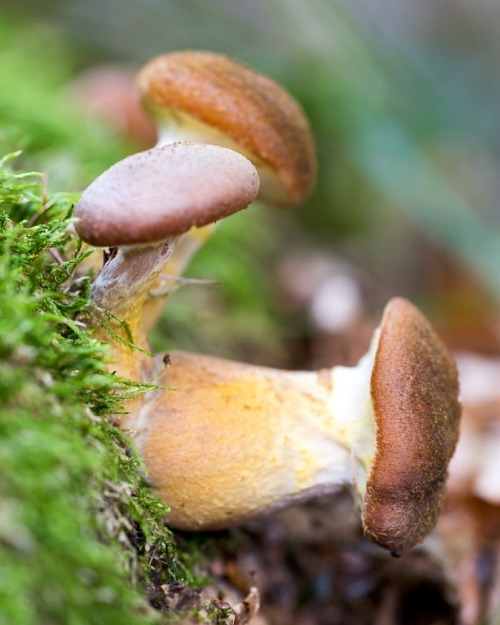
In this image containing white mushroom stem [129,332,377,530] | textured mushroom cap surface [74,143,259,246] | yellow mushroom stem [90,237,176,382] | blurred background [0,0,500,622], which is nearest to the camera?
textured mushroom cap surface [74,143,259,246]

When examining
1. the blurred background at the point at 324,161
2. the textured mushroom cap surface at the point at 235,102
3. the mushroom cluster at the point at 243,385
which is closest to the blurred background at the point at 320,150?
the blurred background at the point at 324,161

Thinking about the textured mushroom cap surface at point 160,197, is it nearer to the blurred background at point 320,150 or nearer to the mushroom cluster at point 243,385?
the mushroom cluster at point 243,385

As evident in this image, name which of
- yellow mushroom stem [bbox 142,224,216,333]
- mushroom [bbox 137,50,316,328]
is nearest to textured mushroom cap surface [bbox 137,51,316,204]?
mushroom [bbox 137,50,316,328]

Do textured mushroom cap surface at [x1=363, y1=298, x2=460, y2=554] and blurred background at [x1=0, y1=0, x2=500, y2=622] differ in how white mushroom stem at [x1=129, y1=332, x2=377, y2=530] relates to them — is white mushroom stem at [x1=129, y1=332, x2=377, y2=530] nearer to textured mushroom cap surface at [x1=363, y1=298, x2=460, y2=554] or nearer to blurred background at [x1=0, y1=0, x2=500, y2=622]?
textured mushroom cap surface at [x1=363, y1=298, x2=460, y2=554]

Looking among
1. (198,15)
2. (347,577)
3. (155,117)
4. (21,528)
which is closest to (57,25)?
(198,15)

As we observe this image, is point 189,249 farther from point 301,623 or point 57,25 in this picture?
point 57,25

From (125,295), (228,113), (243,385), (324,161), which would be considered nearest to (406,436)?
(243,385)

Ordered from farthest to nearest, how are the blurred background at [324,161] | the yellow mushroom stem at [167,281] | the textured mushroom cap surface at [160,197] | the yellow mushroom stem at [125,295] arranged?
the blurred background at [324,161], the yellow mushroom stem at [167,281], the yellow mushroom stem at [125,295], the textured mushroom cap surface at [160,197]

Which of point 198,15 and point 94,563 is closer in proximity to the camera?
point 94,563
